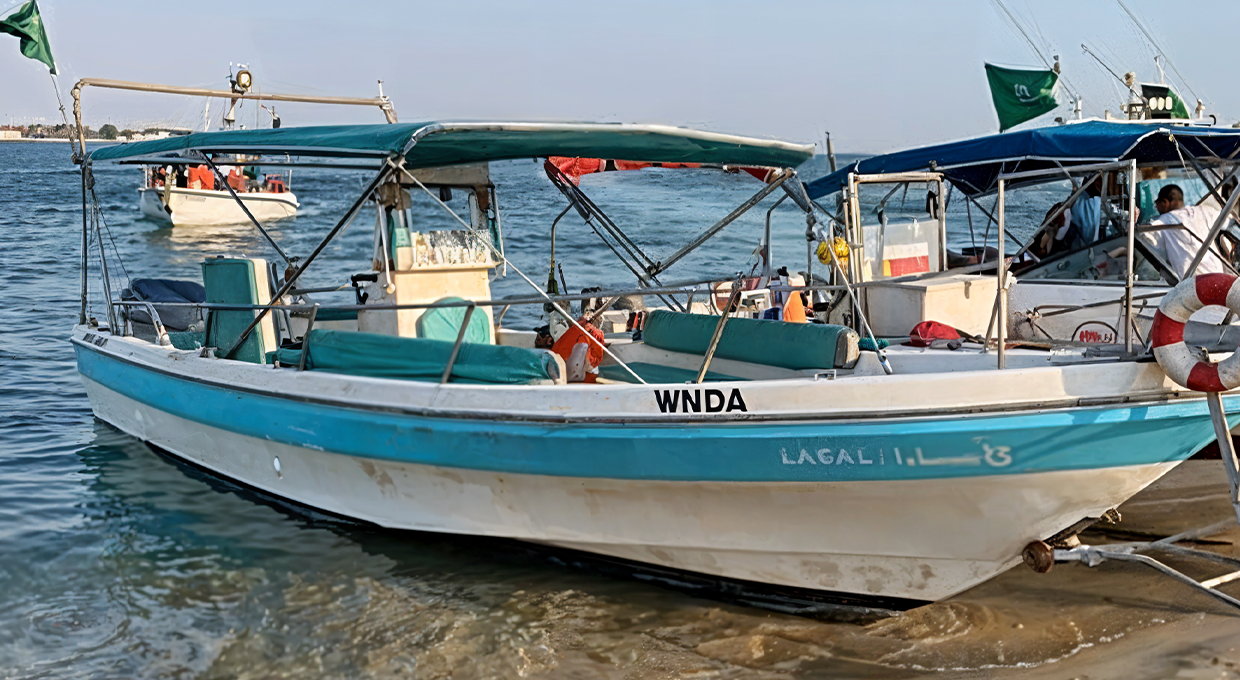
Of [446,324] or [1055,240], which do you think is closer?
[446,324]

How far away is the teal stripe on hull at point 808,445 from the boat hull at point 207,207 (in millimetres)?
27170

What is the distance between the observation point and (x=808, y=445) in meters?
5.55

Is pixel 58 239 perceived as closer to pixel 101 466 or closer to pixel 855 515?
pixel 101 466

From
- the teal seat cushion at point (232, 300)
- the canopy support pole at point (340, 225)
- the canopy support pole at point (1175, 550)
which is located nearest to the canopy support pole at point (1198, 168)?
the canopy support pole at point (1175, 550)

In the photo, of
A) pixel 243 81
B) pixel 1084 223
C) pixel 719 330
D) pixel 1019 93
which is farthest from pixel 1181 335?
pixel 1019 93

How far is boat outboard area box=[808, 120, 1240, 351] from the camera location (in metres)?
8.96

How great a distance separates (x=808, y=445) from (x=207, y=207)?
3294cm

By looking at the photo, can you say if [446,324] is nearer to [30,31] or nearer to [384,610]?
[384,610]

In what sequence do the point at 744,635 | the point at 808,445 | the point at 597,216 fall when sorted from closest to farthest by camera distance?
1. the point at 808,445
2. the point at 744,635
3. the point at 597,216

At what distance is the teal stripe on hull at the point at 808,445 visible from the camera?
5.34m

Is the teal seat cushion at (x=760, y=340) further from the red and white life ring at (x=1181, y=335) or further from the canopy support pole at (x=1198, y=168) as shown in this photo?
the canopy support pole at (x=1198, y=168)

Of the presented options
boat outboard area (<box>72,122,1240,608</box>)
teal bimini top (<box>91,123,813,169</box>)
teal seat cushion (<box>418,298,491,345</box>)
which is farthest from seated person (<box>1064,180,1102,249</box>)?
teal seat cushion (<box>418,298,491,345</box>)

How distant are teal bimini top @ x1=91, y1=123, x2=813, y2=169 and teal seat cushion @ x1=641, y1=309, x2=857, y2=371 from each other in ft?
4.01

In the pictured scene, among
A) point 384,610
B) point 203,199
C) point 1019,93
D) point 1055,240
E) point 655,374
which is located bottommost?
point 384,610
